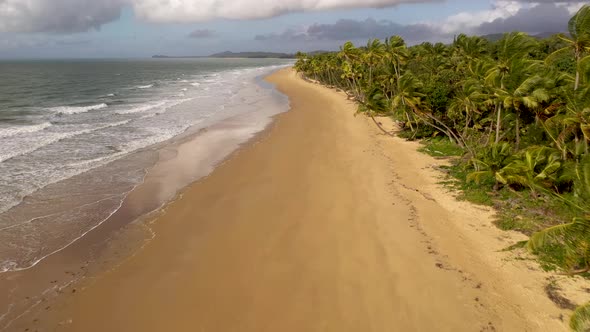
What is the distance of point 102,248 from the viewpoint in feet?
48.2

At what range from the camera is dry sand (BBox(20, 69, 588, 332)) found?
1065cm

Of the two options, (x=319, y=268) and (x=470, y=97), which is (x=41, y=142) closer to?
(x=319, y=268)

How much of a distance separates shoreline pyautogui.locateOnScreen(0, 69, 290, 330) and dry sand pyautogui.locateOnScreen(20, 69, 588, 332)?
63 cm

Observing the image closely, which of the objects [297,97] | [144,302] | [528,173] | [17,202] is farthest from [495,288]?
[297,97]

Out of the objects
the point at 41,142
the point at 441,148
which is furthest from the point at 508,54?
the point at 41,142

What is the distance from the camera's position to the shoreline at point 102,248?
470 inches

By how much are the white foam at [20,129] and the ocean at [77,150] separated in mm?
75

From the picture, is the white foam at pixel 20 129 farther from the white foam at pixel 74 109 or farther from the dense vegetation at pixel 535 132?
the dense vegetation at pixel 535 132

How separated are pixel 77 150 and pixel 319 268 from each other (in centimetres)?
2315

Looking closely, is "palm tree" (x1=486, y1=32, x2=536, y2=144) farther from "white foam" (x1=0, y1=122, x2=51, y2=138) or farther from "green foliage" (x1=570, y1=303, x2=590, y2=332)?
"white foam" (x1=0, y1=122, x2=51, y2=138)

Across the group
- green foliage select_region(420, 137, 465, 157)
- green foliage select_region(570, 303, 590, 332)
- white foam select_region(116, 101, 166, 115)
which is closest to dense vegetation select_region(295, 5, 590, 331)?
green foliage select_region(570, 303, 590, 332)

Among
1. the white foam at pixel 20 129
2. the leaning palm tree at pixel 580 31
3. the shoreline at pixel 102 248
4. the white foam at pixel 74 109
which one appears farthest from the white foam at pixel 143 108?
the leaning palm tree at pixel 580 31

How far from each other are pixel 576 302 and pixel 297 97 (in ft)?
178

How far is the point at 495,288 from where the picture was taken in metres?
11.6
